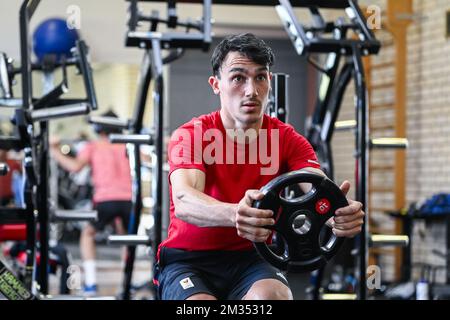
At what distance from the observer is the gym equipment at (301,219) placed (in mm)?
1781

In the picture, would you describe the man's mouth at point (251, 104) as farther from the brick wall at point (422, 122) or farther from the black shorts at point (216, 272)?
the brick wall at point (422, 122)

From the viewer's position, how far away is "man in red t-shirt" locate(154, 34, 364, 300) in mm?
1930

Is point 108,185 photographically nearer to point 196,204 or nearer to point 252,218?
point 196,204

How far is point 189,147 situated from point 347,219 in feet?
1.39

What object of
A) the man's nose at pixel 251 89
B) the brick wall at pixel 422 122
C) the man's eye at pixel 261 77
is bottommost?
the brick wall at pixel 422 122

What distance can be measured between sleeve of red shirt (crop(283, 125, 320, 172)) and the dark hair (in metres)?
0.20

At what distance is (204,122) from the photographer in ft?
6.61

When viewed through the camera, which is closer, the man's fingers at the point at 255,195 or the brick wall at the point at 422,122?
the man's fingers at the point at 255,195

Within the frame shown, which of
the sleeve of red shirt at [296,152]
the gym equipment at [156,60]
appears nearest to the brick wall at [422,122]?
the gym equipment at [156,60]

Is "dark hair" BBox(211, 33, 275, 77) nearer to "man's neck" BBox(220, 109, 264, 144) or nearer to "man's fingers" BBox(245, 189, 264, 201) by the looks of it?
"man's neck" BBox(220, 109, 264, 144)

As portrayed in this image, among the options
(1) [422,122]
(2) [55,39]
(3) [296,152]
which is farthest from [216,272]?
(1) [422,122]

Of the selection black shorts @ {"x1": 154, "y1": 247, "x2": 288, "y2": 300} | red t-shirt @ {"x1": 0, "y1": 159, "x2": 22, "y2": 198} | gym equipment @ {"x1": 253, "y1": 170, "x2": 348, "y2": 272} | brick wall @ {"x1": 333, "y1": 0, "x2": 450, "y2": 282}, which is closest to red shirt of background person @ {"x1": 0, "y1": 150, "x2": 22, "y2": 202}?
red t-shirt @ {"x1": 0, "y1": 159, "x2": 22, "y2": 198}
